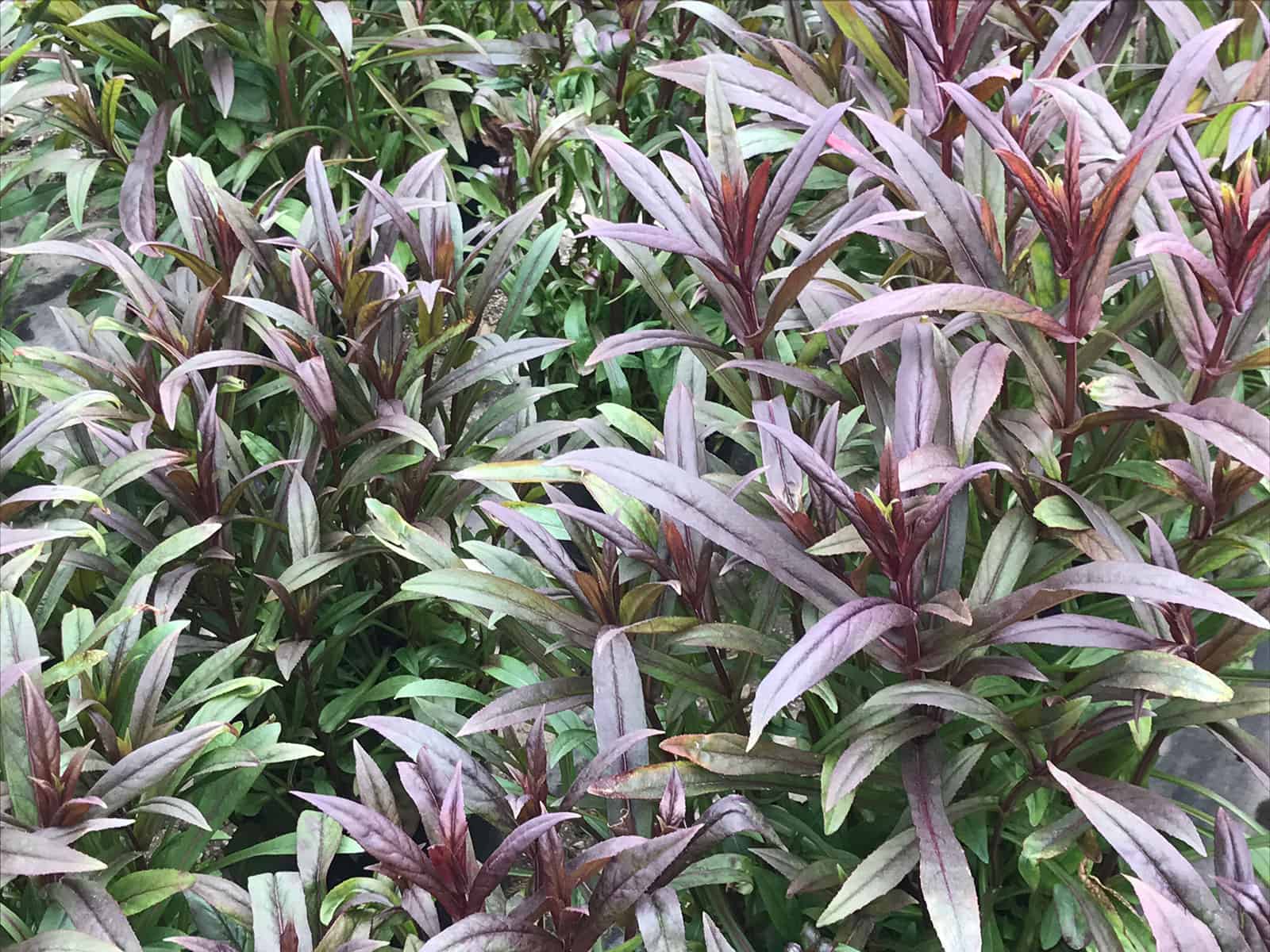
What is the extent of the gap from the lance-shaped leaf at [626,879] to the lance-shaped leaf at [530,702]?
194 mm

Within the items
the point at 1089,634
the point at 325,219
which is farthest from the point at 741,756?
the point at 325,219

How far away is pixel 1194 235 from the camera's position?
54.4 inches

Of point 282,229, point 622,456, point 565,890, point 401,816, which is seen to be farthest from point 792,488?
point 282,229

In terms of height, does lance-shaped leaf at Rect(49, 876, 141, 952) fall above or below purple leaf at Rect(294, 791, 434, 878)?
below

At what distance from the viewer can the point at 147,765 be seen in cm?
109

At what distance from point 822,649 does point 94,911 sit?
709 millimetres

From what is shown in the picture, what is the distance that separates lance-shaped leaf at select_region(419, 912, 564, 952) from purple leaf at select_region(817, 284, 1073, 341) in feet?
2.03

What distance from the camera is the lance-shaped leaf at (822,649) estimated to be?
918 millimetres

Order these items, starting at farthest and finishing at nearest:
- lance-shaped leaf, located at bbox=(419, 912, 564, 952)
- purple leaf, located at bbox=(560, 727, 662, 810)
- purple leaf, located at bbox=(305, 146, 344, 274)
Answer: purple leaf, located at bbox=(305, 146, 344, 274) < purple leaf, located at bbox=(560, 727, 662, 810) < lance-shaped leaf, located at bbox=(419, 912, 564, 952)

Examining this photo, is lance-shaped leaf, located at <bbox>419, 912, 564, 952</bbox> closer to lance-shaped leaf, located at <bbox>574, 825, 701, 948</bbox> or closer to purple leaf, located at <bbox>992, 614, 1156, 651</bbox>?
lance-shaped leaf, located at <bbox>574, 825, 701, 948</bbox>

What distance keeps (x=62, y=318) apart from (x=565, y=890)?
1.22 metres

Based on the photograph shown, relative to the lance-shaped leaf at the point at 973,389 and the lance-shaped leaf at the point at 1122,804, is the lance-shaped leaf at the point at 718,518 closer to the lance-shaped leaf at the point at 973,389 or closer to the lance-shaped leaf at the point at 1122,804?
the lance-shaped leaf at the point at 973,389

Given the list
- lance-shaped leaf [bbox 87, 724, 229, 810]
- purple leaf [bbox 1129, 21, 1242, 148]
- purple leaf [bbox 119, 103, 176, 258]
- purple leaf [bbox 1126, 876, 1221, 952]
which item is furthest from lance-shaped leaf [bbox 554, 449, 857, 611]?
purple leaf [bbox 119, 103, 176, 258]

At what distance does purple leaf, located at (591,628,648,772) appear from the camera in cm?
110
